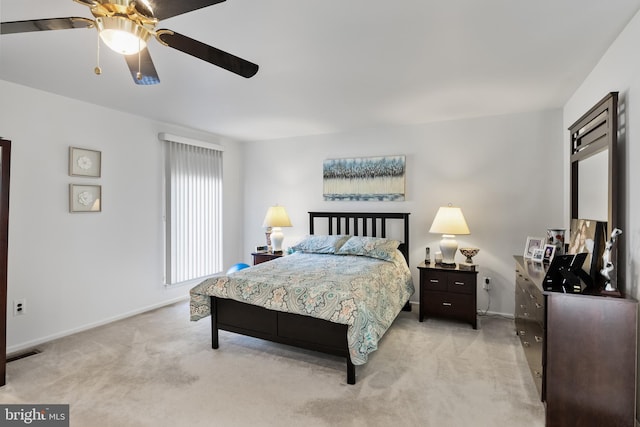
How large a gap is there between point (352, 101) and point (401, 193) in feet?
4.98

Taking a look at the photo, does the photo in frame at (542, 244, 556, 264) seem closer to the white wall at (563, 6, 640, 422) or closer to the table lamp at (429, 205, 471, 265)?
the table lamp at (429, 205, 471, 265)

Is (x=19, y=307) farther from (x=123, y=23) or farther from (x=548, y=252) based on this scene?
(x=548, y=252)

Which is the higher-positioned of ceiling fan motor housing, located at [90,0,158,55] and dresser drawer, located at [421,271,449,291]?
ceiling fan motor housing, located at [90,0,158,55]

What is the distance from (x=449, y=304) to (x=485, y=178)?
1.61 m

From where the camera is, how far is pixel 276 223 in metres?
4.81

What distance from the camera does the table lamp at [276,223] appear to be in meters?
4.81

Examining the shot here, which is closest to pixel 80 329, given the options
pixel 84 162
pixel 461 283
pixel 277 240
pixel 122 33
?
pixel 84 162

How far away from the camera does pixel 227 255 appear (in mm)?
5430

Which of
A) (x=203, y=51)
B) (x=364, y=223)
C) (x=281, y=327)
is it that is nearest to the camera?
(x=203, y=51)

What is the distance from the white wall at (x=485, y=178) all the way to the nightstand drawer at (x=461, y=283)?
0.60m

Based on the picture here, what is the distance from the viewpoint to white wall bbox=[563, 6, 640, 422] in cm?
193

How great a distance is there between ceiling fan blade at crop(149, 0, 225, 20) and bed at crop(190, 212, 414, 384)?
6.57 feet

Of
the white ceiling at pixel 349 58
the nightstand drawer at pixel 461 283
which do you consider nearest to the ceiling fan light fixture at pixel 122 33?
the white ceiling at pixel 349 58

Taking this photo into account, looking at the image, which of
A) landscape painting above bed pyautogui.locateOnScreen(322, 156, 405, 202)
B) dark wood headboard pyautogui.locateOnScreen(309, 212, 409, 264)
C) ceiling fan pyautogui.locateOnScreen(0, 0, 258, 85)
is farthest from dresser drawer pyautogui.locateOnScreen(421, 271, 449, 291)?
ceiling fan pyautogui.locateOnScreen(0, 0, 258, 85)
